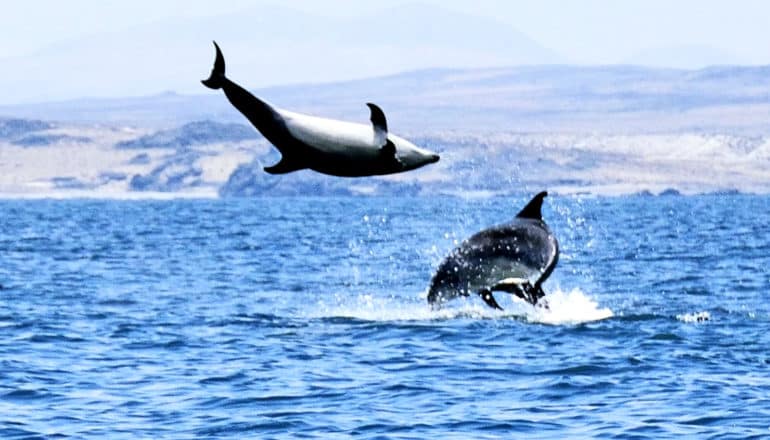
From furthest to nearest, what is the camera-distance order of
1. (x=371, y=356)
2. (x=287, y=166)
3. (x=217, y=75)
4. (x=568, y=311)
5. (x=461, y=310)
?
(x=568, y=311) < (x=461, y=310) < (x=371, y=356) < (x=287, y=166) < (x=217, y=75)

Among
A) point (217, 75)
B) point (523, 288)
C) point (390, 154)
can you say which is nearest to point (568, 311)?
point (523, 288)

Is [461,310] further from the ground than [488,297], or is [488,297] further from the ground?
[488,297]

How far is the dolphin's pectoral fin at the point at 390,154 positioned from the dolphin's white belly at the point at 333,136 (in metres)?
0.04

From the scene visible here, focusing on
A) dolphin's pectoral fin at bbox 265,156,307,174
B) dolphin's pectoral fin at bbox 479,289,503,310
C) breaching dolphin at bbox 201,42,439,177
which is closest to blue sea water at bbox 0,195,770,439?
dolphin's pectoral fin at bbox 479,289,503,310

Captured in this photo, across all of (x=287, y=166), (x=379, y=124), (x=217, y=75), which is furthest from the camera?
(x=287, y=166)

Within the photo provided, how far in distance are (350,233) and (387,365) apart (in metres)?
52.8

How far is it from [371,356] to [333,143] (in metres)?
9.07

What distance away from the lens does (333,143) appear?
12078 mm

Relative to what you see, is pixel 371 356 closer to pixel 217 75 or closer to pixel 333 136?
pixel 333 136

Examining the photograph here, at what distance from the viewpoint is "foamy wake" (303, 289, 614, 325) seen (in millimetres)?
25312

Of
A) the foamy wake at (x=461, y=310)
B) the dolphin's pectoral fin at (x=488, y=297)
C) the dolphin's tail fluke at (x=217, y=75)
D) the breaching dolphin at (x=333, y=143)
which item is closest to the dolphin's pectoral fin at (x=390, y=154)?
the breaching dolphin at (x=333, y=143)

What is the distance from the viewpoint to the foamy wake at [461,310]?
83.0 feet

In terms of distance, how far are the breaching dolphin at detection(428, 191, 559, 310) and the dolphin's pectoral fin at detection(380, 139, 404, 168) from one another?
811cm

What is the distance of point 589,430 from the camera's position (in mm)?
15953
